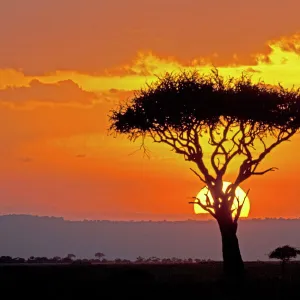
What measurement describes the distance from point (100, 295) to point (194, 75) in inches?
854

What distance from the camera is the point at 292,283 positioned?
54.2 m

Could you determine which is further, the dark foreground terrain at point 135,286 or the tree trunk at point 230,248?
the tree trunk at point 230,248

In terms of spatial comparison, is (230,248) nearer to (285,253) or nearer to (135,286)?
(285,253)

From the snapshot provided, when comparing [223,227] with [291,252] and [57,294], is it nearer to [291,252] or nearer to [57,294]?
[291,252]

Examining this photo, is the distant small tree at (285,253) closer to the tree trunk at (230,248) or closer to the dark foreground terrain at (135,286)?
the tree trunk at (230,248)

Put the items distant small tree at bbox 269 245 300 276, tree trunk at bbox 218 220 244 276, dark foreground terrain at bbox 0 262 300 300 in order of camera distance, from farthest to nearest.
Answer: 1. distant small tree at bbox 269 245 300 276
2. tree trunk at bbox 218 220 244 276
3. dark foreground terrain at bbox 0 262 300 300

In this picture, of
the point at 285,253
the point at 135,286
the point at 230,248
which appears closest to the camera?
the point at 135,286

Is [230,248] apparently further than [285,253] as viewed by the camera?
No

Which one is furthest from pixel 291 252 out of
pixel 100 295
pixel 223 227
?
pixel 100 295

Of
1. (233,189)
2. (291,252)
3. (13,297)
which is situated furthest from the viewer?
(291,252)

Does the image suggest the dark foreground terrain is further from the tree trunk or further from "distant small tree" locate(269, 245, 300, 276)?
"distant small tree" locate(269, 245, 300, 276)

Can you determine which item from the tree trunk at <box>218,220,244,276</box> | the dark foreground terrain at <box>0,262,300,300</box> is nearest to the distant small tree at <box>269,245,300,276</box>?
the tree trunk at <box>218,220,244,276</box>

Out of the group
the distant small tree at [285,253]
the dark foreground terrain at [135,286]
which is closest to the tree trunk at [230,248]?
the dark foreground terrain at [135,286]

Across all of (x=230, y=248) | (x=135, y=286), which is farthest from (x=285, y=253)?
(x=135, y=286)
